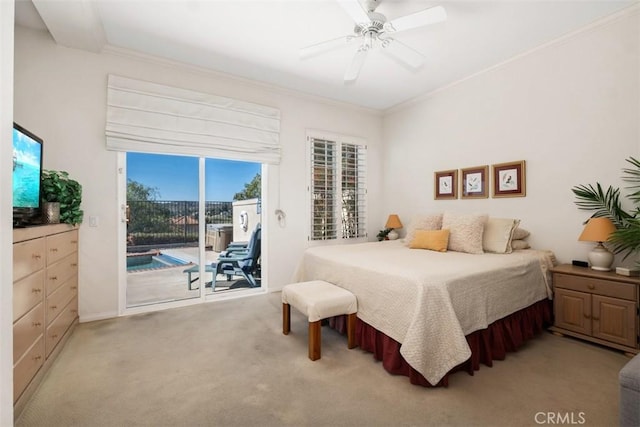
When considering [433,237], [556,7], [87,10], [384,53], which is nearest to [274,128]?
[384,53]

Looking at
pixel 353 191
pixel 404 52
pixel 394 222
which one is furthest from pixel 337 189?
pixel 404 52

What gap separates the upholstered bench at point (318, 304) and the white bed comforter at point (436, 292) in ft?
0.31

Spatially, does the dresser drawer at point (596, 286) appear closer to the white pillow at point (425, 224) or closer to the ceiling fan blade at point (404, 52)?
the white pillow at point (425, 224)

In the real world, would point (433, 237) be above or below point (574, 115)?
below

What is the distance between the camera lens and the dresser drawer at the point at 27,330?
1.55 metres

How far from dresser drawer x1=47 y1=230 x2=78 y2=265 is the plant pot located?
0.14 metres

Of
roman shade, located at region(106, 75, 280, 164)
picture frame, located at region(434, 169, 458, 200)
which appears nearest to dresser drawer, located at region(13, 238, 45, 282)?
roman shade, located at region(106, 75, 280, 164)

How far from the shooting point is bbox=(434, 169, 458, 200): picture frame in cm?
390

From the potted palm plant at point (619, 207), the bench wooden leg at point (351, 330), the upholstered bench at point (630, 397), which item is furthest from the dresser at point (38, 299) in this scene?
the potted palm plant at point (619, 207)

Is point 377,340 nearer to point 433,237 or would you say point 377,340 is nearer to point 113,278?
point 433,237

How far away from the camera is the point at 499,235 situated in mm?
3010

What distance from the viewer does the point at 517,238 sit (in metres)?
3.13

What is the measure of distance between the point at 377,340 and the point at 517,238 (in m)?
2.09

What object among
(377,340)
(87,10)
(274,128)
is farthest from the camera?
(274,128)
